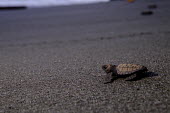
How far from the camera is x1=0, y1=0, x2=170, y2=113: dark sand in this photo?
1.63m

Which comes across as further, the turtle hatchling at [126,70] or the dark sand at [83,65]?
the turtle hatchling at [126,70]

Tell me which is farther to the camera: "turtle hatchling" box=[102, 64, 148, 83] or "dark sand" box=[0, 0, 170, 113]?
"turtle hatchling" box=[102, 64, 148, 83]

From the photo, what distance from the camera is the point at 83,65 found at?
2680 mm

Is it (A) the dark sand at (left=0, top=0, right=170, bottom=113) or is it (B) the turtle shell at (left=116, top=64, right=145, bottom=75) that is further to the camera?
(B) the turtle shell at (left=116, top=64, right=145, bottom=75)

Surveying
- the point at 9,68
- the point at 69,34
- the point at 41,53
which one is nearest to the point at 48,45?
the point at 41,53

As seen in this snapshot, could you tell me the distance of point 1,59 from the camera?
11.5 feet

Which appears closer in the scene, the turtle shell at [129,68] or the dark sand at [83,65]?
the dark sand at [83,65]

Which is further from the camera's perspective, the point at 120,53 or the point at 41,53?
the point at 41,53

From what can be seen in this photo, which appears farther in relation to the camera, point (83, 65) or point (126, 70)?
point (83, 65)

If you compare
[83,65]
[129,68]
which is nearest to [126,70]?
[129,68]

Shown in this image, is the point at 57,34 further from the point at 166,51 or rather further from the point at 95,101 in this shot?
the point at 95,101

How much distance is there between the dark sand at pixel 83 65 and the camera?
163 cm

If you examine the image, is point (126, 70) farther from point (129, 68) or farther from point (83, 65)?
point (83, 65)

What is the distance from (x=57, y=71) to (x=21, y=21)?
16.3ft
